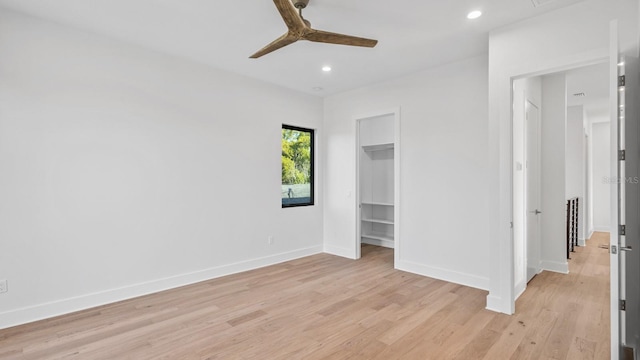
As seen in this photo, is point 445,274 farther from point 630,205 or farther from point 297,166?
point 297,166

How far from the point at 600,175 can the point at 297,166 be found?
24.8 feet

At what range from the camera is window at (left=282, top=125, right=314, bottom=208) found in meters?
5.22

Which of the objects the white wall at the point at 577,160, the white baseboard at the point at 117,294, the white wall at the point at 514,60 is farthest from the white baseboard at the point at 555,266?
the white baseboard at the point at 117,294

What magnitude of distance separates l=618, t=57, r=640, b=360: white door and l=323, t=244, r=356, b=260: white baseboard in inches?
130

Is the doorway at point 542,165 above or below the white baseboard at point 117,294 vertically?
above

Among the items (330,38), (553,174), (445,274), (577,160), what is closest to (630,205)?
(445,274)

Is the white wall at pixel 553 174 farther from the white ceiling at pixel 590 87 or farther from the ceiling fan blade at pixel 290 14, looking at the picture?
the ceiling fan blade at pixel 290 14

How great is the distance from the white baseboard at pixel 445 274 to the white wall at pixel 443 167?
1cm

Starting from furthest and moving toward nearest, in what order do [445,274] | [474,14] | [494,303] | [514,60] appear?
[445,274]
[494,303]
[514,60]
[474,14]

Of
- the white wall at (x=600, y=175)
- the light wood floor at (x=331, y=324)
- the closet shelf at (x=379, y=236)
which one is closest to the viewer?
the light wood floor at (x=331, y=324)

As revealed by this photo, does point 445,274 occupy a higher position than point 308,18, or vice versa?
point 308,18

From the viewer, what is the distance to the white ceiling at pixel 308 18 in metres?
2.72

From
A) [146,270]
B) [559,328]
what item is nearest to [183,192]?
[146,270]

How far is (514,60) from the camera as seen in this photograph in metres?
3.01
